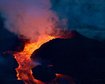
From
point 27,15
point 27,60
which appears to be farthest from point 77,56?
point 27,15

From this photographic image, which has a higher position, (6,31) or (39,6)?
(39,6)

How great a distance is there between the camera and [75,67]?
1033 centimetres

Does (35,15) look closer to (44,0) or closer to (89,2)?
(44,0)

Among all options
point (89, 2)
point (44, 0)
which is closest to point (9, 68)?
point (44, 0)

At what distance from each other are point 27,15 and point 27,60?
1.96 metres

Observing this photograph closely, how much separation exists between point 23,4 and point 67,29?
1.71 metres

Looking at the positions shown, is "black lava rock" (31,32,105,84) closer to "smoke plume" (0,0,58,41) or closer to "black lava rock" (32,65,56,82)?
"black lava rock" (32,65,56,82)

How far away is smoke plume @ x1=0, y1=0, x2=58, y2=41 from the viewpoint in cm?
1166

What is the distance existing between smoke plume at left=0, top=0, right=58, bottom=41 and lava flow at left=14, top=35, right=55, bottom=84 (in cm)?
62

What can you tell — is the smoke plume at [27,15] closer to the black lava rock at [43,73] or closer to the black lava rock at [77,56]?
the black lava rock at [77,56]

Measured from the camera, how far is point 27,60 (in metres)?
10.5

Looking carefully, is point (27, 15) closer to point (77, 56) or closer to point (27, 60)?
point (27, 60)

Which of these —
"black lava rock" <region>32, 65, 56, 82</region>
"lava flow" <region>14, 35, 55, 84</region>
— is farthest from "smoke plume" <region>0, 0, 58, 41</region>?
"black lava rock" <region>32, 65, 56, 82</region>

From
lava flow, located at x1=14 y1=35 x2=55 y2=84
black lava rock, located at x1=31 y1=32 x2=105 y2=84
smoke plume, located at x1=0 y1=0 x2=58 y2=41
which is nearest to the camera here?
lava flow, located at x1=14 y1=35 x2=55 y2=84
